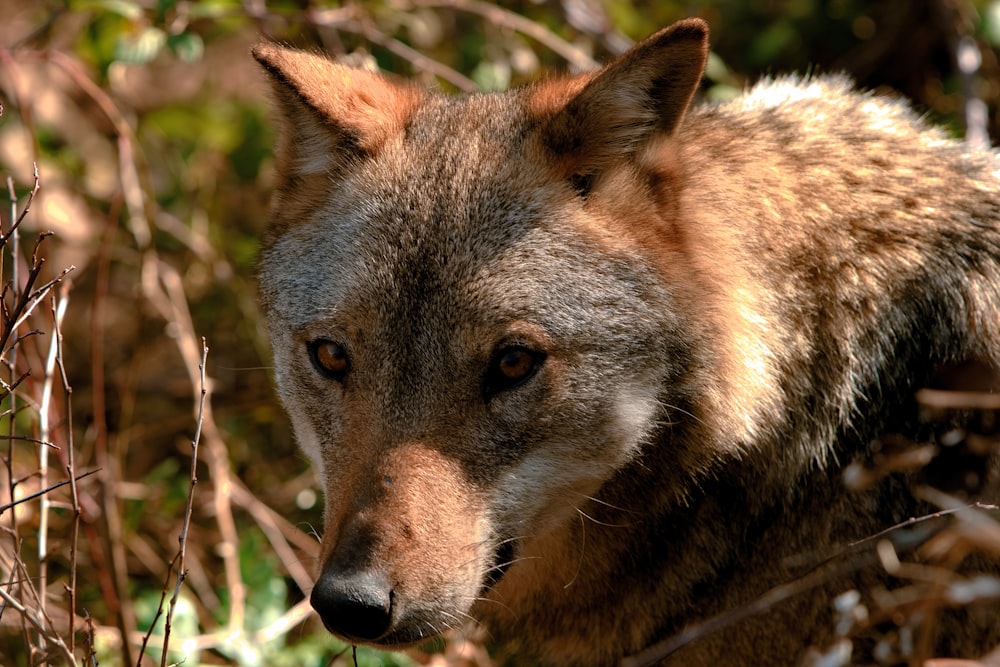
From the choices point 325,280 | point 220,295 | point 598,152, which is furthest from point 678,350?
point 220,295

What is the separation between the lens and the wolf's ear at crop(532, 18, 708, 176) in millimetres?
3164

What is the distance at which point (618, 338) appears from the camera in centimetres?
319

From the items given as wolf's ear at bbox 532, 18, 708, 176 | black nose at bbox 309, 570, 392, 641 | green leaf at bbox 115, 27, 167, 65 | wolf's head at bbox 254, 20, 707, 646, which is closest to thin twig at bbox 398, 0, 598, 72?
green leaf at bbox 115, 27, 167, 65

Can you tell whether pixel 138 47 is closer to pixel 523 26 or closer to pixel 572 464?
pixel 523 26

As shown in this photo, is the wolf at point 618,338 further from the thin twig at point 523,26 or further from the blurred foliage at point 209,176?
the thin twig at point 523,26

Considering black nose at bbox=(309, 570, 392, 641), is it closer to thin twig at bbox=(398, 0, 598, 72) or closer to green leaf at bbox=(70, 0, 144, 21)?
green leaf at bbox=(70, 0, 144, 21)

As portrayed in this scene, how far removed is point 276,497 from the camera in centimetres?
624

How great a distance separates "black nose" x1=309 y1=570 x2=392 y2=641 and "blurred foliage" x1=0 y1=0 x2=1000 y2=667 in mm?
1554

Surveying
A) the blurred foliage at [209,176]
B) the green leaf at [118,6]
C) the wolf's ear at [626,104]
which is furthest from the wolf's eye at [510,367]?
the green leaf at [118,6]

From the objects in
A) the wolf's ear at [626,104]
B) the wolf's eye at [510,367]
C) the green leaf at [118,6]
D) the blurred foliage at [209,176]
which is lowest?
the blurred foliage at [209,176]

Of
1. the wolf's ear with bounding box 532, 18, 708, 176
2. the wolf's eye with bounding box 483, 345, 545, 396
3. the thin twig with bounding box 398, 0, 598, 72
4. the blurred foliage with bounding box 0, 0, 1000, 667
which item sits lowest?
the blurred foliage with bounding box 0, 0, 1000, 667

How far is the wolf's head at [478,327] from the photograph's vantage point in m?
3.00

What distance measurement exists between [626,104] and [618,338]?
2.33 feet

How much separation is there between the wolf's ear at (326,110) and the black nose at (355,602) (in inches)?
55.1
